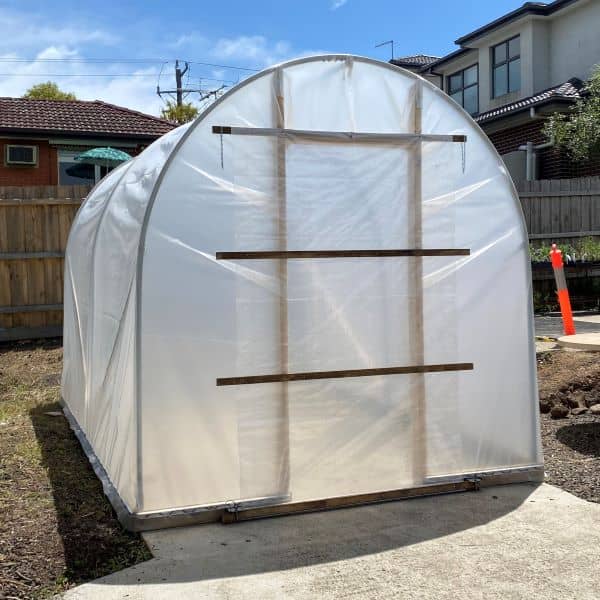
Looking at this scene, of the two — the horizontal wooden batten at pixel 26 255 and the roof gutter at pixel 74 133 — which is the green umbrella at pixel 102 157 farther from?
the horizontal wooden batten at pixel 26 255

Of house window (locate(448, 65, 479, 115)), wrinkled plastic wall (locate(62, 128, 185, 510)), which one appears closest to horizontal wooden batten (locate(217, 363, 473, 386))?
wrinkled plastic wall (locate(62, 128, 185, 510))

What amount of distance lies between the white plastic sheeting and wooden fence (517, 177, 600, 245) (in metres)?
11.7

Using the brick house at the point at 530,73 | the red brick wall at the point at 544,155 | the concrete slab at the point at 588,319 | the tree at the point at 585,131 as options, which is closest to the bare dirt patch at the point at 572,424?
the concrete slab at the point at 588,319

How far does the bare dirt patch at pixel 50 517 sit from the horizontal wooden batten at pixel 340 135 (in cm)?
238

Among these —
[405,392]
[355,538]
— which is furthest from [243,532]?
[405,392]

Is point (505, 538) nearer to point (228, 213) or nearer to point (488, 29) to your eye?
point (228, 213)

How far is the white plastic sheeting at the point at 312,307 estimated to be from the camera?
14.4 feet

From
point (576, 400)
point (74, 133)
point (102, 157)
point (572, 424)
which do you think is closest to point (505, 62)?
point (74, 133)

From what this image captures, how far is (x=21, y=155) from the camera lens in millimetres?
20125

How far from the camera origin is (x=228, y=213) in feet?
14.8

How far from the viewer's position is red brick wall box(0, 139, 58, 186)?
20.1 metres

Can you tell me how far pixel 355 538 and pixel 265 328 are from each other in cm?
130

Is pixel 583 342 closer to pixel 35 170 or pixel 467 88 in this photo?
pixel 35 170

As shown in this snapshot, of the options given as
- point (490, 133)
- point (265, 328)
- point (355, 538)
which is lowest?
point (355, 538)
